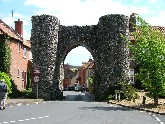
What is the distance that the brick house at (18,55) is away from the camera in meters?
43.4

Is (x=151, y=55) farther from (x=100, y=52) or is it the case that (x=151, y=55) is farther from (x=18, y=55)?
(x=18, y=55)

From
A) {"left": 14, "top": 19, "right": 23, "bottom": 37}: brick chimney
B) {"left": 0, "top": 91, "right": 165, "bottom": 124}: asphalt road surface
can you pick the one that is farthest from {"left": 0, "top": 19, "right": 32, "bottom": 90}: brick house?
{"left": 0, "top": 91, "right": 165, "bottom": 124}: asphalt road surface

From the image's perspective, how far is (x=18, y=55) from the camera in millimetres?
46719

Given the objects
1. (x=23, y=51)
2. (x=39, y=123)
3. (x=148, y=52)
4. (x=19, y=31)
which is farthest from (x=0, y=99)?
(x=19, y=31)

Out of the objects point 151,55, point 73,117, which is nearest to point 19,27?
point 151,55

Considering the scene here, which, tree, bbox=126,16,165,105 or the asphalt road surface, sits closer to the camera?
the asphalt road surface

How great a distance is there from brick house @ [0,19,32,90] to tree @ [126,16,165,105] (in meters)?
18.6

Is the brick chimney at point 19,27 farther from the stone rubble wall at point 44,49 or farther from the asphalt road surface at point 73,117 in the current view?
the asphalt road surface at point 73,117

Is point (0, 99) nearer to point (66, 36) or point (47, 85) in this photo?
point (47, 85)

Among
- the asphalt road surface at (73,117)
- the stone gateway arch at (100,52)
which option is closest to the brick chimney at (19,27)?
the stone gateway arch at (100,52)

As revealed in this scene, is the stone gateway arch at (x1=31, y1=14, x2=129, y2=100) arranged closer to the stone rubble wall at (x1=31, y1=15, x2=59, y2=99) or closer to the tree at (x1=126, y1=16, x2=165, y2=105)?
the stone rubble wall at (x1=31, y1=15, x2=59, y2=99)

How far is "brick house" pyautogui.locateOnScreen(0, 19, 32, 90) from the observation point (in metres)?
43.4

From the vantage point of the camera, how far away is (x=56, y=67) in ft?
134

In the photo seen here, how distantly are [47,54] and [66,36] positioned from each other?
328 cm
